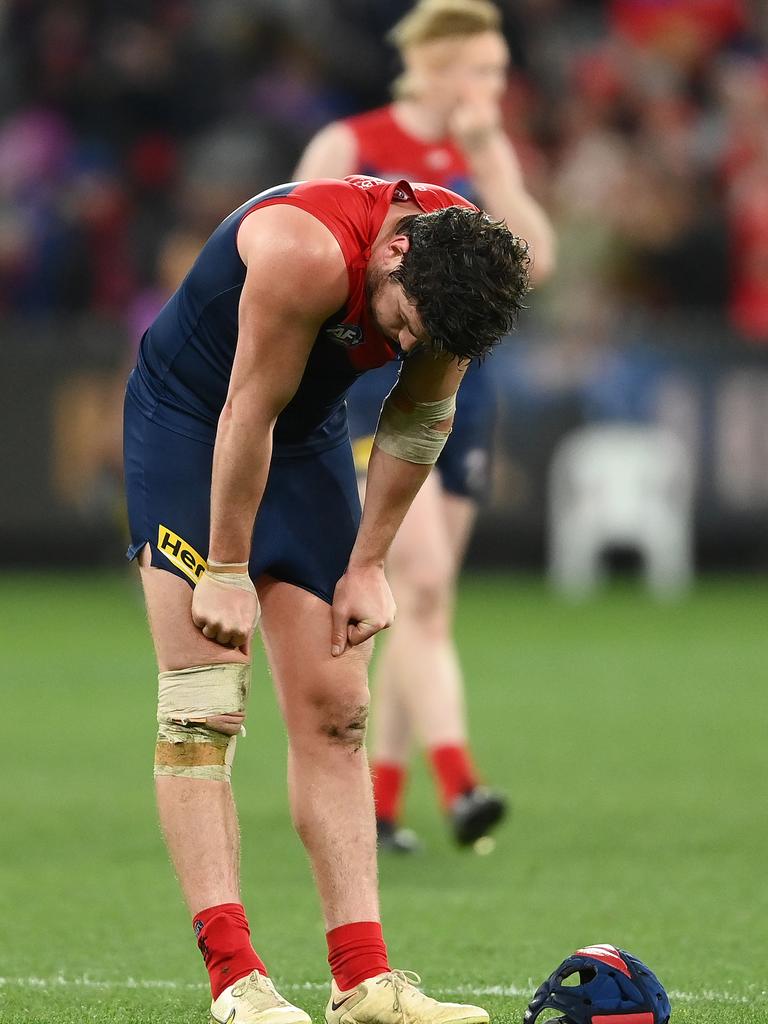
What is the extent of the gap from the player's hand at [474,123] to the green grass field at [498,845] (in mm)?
2434

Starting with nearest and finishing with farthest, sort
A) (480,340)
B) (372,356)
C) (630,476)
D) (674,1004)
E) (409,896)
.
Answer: (480,340)
(372,356)
(674,1004)
(409,896)
(630,476)

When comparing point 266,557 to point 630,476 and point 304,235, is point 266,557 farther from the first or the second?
point 630,476

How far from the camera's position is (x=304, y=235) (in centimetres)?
398

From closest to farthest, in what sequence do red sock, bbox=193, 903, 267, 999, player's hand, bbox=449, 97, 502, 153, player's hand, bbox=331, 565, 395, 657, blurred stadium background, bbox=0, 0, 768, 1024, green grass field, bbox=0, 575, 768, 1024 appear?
red sock, bbox=193, 903, 267, 999 → player's hand, bbox=331, 565, 395, 657 → green grass field, bbox=0, 575, 768, 1024 → blurred stadium background, bbox=0, 0, 768, 1024 → player's hand, bbox=449, 97, 502, 153

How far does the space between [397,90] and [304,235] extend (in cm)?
321

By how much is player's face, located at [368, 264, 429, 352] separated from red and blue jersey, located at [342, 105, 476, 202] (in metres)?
2.82

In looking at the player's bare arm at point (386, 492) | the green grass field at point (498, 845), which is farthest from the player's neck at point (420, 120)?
the player's bare arm at point (386, 492)

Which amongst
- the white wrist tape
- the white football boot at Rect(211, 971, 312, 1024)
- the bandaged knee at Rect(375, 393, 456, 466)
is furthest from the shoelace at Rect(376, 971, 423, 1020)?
the bandaged knee at Rect(375, 393, 456, 466)

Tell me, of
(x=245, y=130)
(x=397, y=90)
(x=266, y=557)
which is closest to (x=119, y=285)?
(x=245, y=130)

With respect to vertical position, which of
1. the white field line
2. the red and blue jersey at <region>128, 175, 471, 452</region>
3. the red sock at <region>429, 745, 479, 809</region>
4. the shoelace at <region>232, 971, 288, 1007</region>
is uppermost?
the red and blue jersey at <region>128, 175, 471, 452</region>

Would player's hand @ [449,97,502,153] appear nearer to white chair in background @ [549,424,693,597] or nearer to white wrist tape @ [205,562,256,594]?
white wrist tape @ [205,562,256,594]

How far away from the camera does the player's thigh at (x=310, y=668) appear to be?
174 inches

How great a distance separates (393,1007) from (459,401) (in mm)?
3001

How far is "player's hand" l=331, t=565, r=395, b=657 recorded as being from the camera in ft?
14.4
